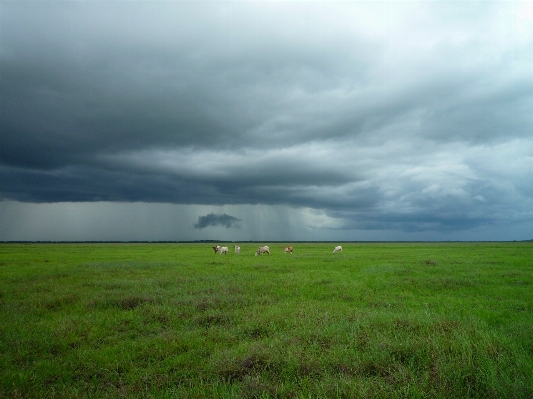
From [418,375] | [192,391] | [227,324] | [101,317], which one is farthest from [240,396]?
[101,317]

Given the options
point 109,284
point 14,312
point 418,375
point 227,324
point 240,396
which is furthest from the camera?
point 109,284

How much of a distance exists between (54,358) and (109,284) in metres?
10.4

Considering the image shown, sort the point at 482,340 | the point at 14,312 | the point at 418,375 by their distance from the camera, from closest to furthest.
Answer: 1. the point at 418,375
2. the point at 482,340
3. the point at 14,312

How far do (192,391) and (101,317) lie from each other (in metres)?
6.76

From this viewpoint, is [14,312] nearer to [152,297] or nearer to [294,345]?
[152,297]

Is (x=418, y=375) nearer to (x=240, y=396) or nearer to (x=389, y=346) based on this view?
(x=389, y=346)

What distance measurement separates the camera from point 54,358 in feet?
26.6

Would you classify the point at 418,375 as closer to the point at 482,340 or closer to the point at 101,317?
the point at 482,340

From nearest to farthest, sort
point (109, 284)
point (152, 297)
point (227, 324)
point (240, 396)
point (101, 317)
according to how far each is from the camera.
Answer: point (240, 396) → point (227, 324) → point (101, 317) → point (152, 297) → point (109, 284)

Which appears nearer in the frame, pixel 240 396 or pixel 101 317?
pixel 240 396

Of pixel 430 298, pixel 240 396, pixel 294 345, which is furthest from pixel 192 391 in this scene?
pixel 430 298

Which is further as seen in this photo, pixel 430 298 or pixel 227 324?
pixel 430 298

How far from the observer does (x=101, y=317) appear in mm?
11570

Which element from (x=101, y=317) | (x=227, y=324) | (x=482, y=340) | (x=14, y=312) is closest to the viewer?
(x=482, y=340)
